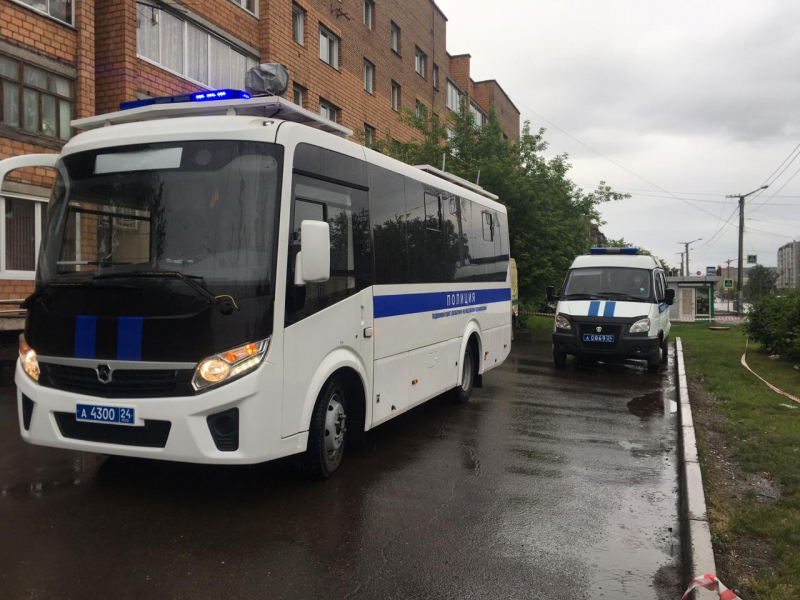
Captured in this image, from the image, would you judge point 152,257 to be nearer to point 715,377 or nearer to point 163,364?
point 163,364

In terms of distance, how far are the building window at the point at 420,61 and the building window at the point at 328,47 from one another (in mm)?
8175

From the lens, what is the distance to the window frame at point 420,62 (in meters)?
32.6

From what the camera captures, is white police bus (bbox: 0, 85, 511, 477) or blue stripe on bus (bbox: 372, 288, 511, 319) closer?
white police bus (bbox: 0, 85, 511, 477)

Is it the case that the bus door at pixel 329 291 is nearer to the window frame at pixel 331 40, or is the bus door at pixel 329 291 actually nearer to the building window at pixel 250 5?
the building window at pixel 250 5

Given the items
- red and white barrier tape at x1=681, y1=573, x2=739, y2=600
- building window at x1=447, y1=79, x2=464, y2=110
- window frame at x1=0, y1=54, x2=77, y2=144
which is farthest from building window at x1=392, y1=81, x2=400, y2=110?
red and white barrier tape at x1=681, y1=573, x2=739, y2=600

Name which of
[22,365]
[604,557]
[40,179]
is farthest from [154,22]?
[604,557]

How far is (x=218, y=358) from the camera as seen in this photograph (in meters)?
4.54

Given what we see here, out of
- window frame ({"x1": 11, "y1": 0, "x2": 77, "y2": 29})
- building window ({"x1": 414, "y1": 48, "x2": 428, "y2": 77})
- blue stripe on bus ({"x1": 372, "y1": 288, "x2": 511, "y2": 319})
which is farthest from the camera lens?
building window ({"x1": 414, "y1": 48, "x2": 428, "y2": 77})

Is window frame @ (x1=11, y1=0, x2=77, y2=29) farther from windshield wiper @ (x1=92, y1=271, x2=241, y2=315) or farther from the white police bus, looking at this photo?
windshield wiper @ (x1=92, y1=271, x2=241, y2=315)

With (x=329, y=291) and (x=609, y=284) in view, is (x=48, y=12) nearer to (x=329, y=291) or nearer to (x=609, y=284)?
(x=329, y=291)

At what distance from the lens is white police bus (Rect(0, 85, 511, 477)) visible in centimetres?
456

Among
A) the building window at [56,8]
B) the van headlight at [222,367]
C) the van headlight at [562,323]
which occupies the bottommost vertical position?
the van headlight at [562,323]

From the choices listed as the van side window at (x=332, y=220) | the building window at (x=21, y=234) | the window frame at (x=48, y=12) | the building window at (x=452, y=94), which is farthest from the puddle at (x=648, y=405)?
the building window at (x=452, y=94)

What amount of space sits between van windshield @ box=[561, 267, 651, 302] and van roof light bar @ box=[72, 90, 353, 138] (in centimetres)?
925
